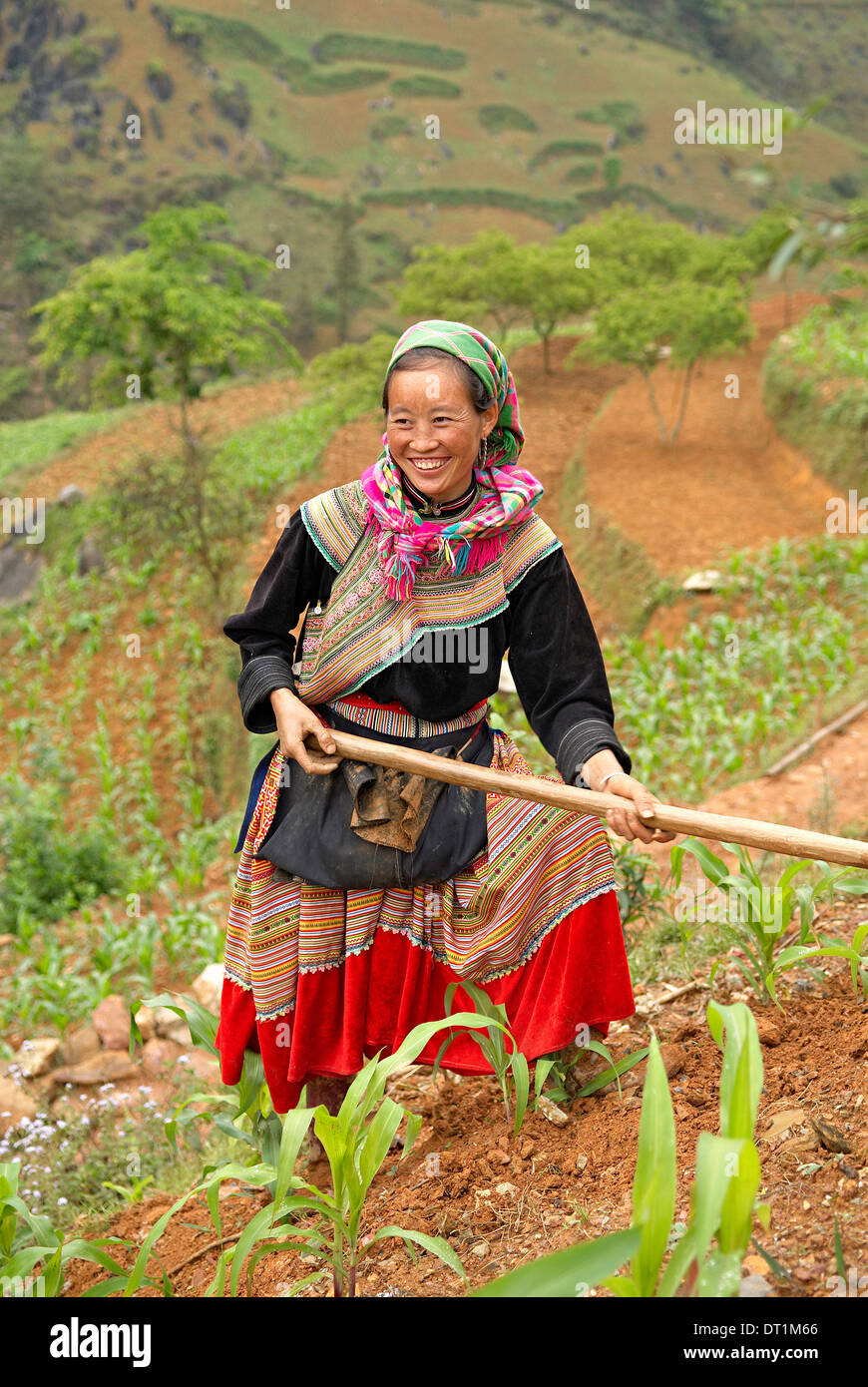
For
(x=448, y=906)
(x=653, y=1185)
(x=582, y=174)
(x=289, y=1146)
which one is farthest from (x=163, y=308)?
(x=582, y=174)

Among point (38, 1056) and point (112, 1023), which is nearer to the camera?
point (38, 1056)

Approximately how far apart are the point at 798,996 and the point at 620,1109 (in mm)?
531

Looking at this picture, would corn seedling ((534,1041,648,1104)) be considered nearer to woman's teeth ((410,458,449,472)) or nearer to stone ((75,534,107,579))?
woman's teeth ((410,458,449,472))

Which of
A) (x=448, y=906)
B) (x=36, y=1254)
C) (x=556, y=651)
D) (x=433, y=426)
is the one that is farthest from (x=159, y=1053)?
(x=433, y=426)

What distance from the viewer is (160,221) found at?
9992 millimetres

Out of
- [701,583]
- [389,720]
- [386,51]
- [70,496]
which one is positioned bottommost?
[389,720]

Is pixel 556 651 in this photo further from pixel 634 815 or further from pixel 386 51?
pixel 386 51

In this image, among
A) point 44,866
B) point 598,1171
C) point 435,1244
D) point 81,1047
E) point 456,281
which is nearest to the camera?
point 435,1244

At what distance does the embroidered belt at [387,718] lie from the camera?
220 centimetres

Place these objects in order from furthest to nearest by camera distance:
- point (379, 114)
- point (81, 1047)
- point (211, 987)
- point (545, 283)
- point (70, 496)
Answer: point (379, 114), point (545, 283), point (70, 496), point (211, 987), point (81, 1047)

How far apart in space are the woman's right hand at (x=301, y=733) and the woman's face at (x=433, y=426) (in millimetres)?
492

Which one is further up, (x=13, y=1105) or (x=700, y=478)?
(x=700, y=478)

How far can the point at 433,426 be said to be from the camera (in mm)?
2039

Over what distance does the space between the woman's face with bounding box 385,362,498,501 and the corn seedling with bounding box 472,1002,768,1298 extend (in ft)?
3.72
